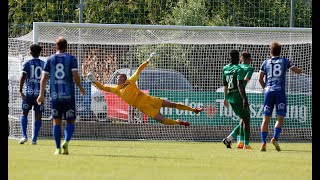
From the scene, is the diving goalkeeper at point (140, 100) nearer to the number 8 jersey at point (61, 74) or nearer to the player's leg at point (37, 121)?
the player's leg at point (37, 121)

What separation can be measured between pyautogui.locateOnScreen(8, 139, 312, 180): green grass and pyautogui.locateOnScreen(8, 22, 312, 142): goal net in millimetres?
3029

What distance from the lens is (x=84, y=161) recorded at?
51.1 feet

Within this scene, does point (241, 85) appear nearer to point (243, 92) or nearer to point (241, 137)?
point (243, 92)

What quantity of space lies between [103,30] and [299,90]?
4.97 m

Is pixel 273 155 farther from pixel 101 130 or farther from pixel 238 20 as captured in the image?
pixel 238 20

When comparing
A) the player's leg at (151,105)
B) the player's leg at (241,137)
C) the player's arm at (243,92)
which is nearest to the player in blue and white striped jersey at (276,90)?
the player's arm at (243,92)

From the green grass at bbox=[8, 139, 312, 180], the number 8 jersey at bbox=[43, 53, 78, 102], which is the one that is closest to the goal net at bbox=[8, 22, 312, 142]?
the green grass at bbox=[8, 139, 312, 180]

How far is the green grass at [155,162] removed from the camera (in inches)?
525

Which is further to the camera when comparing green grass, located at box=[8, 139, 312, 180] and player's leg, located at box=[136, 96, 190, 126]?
player's leg, located at box=[136, 96, 190, 126]

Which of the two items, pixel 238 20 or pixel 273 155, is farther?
pixel 238 20

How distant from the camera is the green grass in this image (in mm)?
13344

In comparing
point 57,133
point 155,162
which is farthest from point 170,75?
point 155,162

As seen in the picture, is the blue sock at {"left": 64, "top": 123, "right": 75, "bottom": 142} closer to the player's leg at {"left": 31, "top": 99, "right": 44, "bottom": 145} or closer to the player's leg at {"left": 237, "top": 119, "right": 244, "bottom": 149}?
the player's leg at {"left": 31, "top": 99, "right": 44, "bottom": 145}
